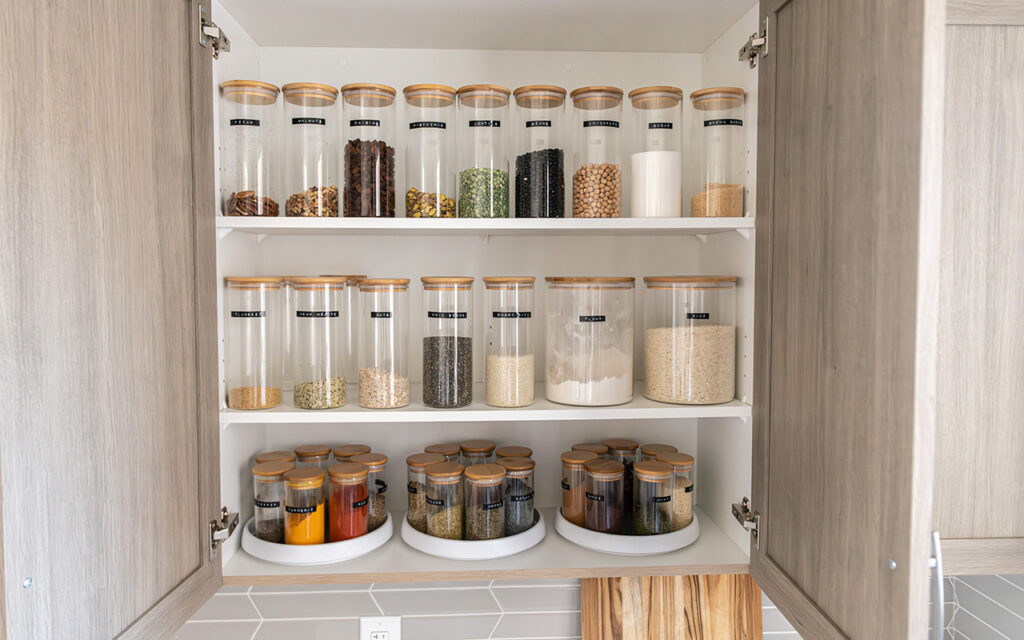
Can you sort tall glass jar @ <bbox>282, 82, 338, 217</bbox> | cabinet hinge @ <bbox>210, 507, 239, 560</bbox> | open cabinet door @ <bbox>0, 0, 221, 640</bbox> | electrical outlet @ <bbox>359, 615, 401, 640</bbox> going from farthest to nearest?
electrical outlet @ <bbox>359, 615, 401, 640</bbox> < tall glass jar @ <bbox>282, 82, 338, 217</bbox> < cabinet hinge @ <bbox>210, 507, 239, 560</bbox> < open cabinet door @ <bbox>0, 0, 221, 640</bbox>

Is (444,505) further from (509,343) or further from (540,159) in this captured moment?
(540,159)

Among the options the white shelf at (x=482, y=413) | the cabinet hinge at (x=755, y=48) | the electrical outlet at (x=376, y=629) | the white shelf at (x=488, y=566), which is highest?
the cabinet hinge at (x=755, y=48)

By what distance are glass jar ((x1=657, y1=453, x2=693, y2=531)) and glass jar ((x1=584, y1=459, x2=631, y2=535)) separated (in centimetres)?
11

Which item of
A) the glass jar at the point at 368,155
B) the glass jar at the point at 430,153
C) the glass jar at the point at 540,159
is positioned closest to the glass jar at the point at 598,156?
the glass jar at the point at 540,159

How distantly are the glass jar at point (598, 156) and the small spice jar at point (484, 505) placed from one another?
553 millimetres

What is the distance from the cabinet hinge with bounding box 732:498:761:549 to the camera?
1270 mm

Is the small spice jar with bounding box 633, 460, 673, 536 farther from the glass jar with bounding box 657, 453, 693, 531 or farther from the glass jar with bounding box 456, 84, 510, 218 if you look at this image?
the glass jar with bounding box 456, 84, 510, 218

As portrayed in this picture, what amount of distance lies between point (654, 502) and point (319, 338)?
2.45ft

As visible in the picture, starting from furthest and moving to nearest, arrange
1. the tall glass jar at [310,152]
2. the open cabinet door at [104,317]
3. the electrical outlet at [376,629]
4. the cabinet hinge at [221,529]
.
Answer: the electrical outlet at [376,629] → the tall glass jar at [310,152] → the cabinet hinge at [221,529] → the open cabinet door at [104,317]

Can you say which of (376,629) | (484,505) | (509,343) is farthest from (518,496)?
(376,629)

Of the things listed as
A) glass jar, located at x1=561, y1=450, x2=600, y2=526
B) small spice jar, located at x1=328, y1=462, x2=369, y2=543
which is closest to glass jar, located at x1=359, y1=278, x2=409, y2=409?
small spice jar, located at x1=328, y1=462, x2=369, y2=543

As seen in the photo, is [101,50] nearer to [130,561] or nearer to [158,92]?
[158,92]

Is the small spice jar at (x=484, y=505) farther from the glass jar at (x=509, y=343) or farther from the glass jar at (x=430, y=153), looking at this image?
the glass jar at (x=430, y=153)

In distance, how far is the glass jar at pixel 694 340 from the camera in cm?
136
